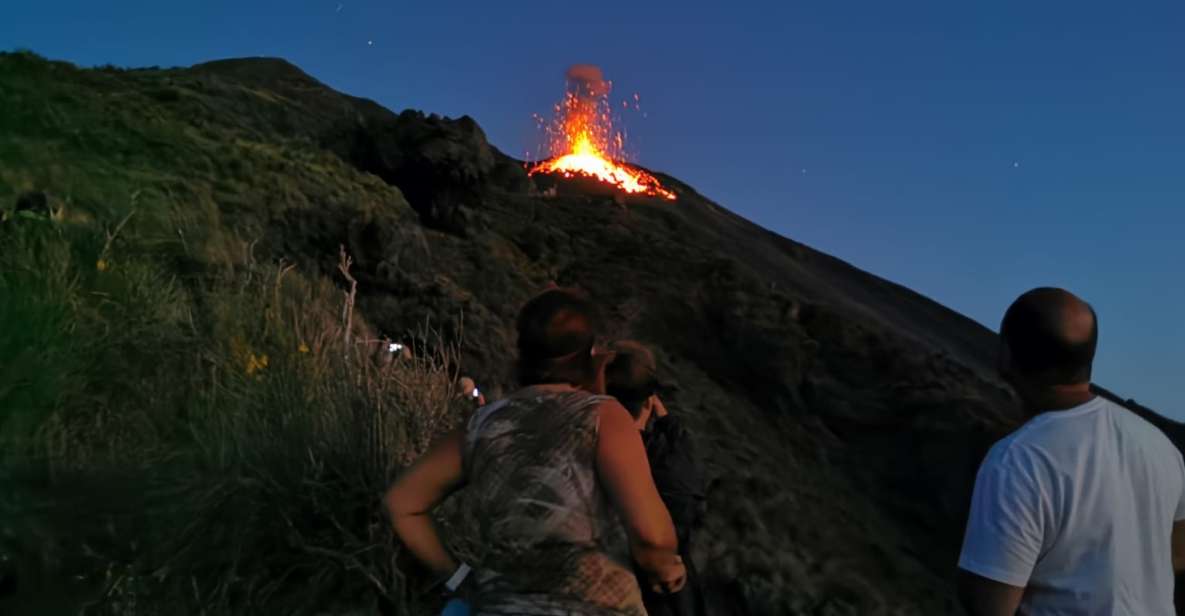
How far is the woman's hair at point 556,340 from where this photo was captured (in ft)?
8.98

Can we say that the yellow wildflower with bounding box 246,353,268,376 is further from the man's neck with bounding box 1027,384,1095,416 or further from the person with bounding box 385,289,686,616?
the man's neck with bounding box 1027,384,1095,416

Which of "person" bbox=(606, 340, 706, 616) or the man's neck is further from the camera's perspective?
"person" bbox=(606, 340, 706, 616)

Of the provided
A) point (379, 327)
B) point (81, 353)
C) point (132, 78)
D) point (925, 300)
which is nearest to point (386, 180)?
point (132, 78)

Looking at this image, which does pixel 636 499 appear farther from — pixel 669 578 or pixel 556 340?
pixel 556 340

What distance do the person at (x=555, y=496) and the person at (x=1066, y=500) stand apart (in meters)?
0.72

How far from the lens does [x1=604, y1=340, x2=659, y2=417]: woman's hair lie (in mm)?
4797

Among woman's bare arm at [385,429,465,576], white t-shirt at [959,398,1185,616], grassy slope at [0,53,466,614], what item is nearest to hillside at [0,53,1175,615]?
grassy slope at [0,53,466,614]

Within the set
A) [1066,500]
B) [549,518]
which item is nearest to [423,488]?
[549,518]

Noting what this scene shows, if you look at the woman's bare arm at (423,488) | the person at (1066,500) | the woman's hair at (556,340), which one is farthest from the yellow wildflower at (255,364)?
the person at (1066,500)

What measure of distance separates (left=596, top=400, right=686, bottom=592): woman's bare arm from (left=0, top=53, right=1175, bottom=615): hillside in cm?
305

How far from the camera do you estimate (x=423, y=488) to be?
274cm

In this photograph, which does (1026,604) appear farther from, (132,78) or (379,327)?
(132,78)

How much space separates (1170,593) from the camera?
7.75 ft

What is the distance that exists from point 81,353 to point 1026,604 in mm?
6632
